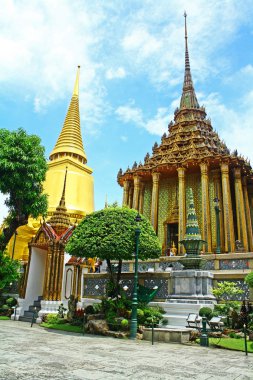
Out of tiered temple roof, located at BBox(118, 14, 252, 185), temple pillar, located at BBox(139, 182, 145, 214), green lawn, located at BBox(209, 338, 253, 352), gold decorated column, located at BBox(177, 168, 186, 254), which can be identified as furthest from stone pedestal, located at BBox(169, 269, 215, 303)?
temple pillar, located at BBox(139, 182, 145, 214)

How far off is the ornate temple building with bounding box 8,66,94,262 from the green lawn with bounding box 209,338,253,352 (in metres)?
23.9

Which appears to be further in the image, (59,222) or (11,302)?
(59,222)

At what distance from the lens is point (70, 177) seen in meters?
37.4

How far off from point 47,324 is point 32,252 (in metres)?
5.35

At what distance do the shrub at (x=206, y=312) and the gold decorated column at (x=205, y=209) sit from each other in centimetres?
1397

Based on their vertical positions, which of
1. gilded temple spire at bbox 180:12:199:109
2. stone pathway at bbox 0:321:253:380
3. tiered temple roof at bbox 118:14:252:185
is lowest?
stone pathway at bbox 0:321:253:380

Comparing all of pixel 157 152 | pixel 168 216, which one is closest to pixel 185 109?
pixel 157 152

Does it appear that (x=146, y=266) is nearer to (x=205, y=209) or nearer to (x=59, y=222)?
(x=59, y=222)

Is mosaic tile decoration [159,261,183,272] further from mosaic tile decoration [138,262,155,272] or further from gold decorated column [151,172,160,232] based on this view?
gold decorated column [151,172,160,232]

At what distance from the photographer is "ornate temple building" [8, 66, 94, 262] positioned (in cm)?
3330

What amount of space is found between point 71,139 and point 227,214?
22476 mm

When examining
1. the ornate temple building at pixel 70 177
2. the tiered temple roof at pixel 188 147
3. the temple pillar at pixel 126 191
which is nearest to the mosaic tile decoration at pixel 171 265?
the tiered temple roof at pixel 188 147

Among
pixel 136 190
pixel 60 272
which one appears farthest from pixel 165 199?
pixel 60 272

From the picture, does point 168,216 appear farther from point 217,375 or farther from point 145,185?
point 217,375
